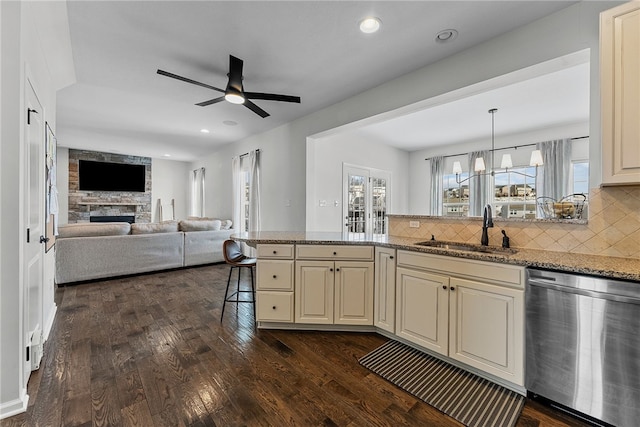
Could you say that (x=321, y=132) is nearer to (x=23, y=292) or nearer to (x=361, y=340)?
(x=361, y=340)

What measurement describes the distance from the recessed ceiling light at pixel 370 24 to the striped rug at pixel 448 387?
269 centimetres

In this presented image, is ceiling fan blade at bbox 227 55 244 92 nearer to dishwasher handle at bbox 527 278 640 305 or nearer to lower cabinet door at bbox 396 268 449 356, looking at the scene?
lower cabinet door at bbox 396 268 449 356

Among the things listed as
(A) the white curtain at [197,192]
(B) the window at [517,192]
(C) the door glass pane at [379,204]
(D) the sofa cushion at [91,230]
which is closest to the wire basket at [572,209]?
(B) the window at [517,192]

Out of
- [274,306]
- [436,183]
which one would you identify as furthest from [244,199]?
[436,183]

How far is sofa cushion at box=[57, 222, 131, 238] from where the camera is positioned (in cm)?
427

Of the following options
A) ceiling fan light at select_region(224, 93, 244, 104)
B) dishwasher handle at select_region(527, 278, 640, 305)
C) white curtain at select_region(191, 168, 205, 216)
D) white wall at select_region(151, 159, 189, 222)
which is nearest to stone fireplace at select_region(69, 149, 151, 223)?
white wall at select_region(151, 159, 189, 222)

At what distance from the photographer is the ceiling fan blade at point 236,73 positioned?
2.75 metres

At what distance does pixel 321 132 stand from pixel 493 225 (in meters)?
2.80

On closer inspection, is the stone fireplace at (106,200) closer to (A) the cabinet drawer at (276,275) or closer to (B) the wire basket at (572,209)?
(A) the cabinet drawer at (276,275)

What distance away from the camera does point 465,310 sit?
201 cm

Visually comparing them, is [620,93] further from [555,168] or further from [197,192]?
[197,192]

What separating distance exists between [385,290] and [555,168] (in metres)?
4.69

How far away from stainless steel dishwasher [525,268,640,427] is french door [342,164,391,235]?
156 inches

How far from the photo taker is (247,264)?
2.96 meters
